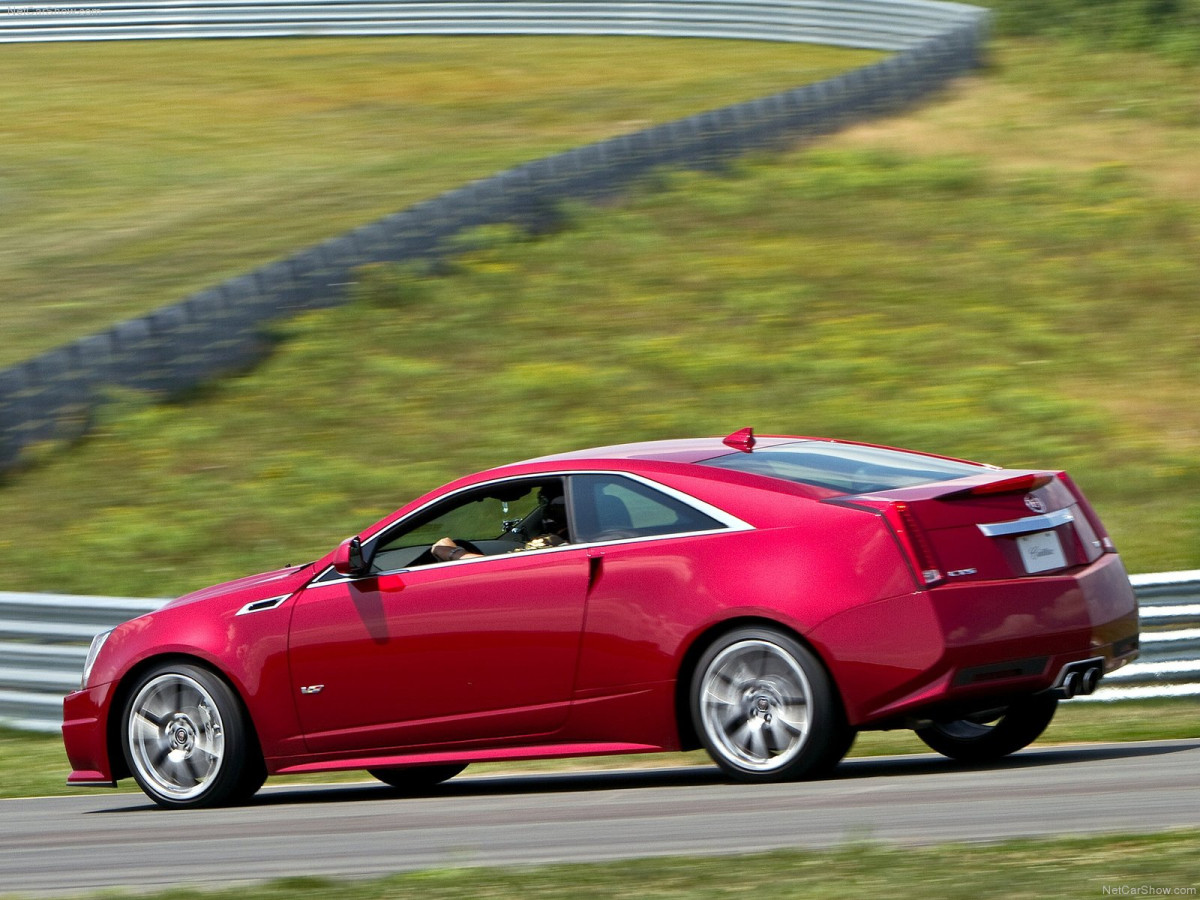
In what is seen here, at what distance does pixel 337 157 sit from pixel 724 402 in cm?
→ 1538

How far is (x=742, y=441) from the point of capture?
8094mm

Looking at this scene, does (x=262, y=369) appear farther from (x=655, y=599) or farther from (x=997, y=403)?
(x=655, y=599)

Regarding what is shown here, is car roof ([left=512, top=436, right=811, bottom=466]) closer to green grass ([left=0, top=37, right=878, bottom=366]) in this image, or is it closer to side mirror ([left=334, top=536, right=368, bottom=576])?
side mirror ([left=334, top=536, right=368, bottom=576])

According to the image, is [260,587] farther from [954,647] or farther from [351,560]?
[954,647]

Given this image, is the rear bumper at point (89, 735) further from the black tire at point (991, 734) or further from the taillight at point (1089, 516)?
the taillight at point (1089, 516)

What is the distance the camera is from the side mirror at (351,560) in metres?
8.23

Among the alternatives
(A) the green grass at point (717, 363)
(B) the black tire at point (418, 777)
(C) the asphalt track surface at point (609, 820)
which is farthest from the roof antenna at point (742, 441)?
(A) the green grass at point (717, 363)

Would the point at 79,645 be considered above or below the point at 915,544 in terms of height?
below

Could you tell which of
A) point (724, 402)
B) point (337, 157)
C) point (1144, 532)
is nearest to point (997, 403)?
point (724, 402)

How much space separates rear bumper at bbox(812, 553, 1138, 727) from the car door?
3.93 ft

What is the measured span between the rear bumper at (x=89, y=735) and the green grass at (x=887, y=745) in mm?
1126

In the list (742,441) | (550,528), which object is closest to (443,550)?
(550,528)

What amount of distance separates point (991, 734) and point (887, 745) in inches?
60.1

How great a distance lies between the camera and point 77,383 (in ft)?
59.9
